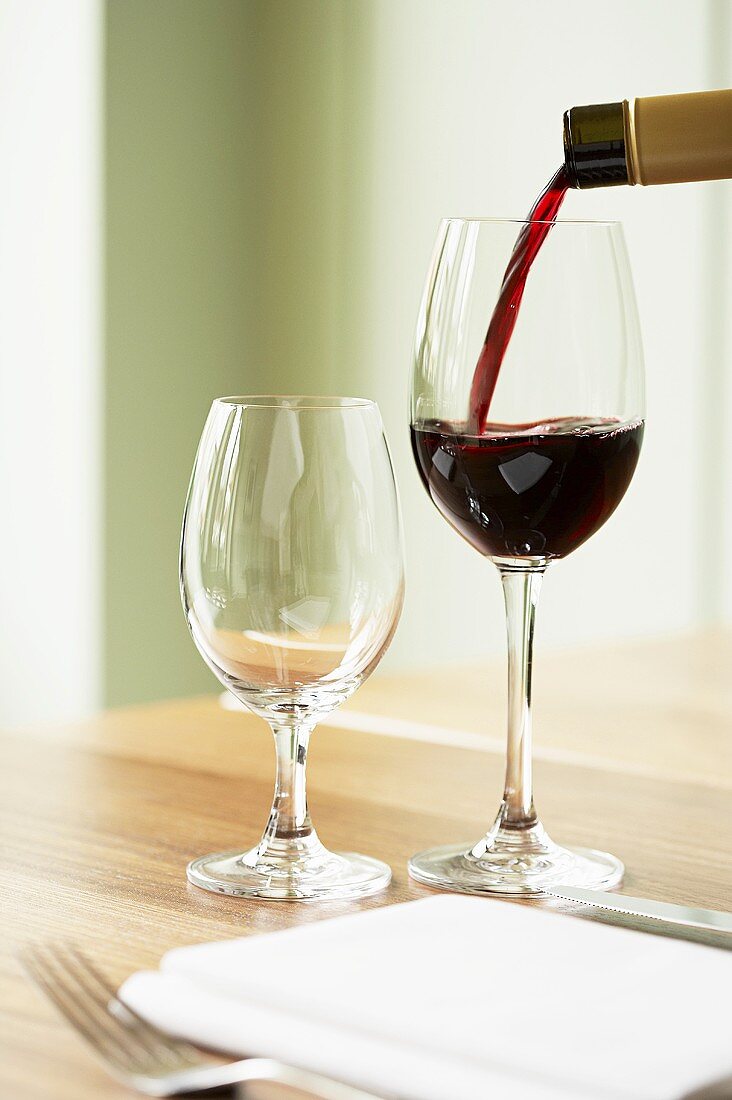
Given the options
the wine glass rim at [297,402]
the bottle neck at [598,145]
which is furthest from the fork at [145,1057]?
the bottle neck at [598,145]

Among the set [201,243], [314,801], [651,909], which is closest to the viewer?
[651,909]

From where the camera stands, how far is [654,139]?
0.63 meters

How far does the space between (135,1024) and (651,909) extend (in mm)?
228

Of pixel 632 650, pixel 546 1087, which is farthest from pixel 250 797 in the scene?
pixel 632 650

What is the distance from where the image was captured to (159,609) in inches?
161

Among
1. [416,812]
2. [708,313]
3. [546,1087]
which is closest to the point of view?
[546,1087]

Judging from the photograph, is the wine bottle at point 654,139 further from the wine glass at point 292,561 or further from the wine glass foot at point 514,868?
the wine glass foot at point 514,868

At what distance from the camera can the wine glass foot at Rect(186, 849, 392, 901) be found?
61 cm

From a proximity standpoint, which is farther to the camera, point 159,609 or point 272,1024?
point 159,609

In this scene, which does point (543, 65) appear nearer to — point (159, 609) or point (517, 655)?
point (159, 609)

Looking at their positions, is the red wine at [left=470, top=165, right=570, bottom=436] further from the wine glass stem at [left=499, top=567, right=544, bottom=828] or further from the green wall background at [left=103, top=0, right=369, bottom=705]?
the green wall background at [left=103, top=0, right=369, bottom=705]

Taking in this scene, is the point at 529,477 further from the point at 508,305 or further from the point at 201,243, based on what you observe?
the point at 201,243

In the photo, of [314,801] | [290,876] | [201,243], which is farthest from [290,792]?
[201,243]

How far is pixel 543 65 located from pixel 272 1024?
3478mm
